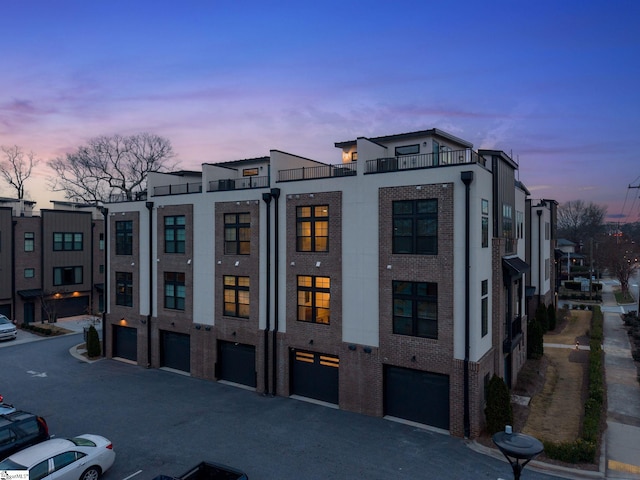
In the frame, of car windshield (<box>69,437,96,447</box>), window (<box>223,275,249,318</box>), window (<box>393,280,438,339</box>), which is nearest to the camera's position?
car windshield (<box>69,437,96,447</box>)

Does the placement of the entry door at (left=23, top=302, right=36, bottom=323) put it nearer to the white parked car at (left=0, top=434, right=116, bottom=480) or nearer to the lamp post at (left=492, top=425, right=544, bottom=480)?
the white parked car at (left=0, top=434, right=116, bottom=480)

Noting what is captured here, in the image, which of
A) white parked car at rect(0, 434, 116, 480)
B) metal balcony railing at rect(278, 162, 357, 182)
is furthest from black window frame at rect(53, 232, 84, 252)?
white parked car at rect(0, 434, 116, 480)

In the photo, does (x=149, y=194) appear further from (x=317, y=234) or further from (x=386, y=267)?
(x=386, y=267)

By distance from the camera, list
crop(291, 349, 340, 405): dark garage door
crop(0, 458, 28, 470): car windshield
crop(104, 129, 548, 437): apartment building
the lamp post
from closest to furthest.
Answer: the lamp post < crop(0, 458, 28, 470): car windshield < crop(104, 129, 548, 437): apartment building < crop(291, 349, 340, 405): dark garage door

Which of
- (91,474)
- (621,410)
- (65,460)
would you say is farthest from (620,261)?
(65,460)

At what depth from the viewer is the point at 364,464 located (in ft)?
44.7

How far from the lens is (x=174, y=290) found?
24.1 metres

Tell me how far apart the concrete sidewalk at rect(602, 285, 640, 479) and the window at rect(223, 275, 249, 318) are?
15.7 metres

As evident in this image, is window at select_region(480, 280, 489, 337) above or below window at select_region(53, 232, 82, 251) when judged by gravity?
below

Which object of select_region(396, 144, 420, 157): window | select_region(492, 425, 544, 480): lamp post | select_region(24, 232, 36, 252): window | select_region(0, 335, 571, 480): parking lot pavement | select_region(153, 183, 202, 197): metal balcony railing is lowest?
select_region(0, 335, 571, 480): parking lot pavement

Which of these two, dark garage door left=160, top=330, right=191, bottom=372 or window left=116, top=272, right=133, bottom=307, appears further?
window left=116, top=272, right=133, bottom=307

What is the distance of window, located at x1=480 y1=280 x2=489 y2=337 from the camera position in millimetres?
16688

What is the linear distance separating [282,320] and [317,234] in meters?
4.48

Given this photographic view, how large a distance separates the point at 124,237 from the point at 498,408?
22.6 metres
